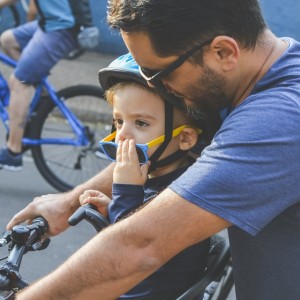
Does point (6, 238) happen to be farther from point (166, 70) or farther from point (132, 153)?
point (166, 70)

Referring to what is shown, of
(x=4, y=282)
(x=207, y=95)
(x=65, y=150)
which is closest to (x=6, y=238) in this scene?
(x=4, y=282)

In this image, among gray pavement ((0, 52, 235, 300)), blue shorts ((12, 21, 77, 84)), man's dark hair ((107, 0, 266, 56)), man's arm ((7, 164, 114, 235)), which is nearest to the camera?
man's dark hair ((107, 0, 266, 56))

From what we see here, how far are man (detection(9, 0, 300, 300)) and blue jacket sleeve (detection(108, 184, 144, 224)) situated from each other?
26 cm

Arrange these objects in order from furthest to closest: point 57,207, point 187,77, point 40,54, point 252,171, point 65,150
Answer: point 65,150 → point 40,54 → point 57,207 → point 187,77 → point 252,171

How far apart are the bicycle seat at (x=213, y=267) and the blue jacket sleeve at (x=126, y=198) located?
0.94 feet

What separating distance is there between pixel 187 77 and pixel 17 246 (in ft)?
2.29

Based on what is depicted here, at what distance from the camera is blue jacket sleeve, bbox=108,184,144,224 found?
6.81ft

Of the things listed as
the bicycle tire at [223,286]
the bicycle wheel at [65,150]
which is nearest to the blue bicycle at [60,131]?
the bicycle wheel at [65,150]

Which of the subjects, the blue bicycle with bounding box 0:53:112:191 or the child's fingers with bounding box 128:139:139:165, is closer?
the child's fingers with bounding box 128:139:139:165

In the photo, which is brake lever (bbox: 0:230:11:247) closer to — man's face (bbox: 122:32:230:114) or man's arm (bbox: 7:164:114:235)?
man's arm (bbox: 7:164:114:235)

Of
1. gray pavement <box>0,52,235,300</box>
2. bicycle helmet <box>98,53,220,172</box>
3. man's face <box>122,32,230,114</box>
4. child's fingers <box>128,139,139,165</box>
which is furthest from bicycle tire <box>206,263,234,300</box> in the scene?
gray pavement <box>0,52,235,300</box>

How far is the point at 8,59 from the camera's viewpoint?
5.55m

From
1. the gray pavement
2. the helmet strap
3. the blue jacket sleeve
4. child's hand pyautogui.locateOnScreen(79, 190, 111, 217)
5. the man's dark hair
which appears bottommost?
the gray pavement

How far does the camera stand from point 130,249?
1780 millimetres
